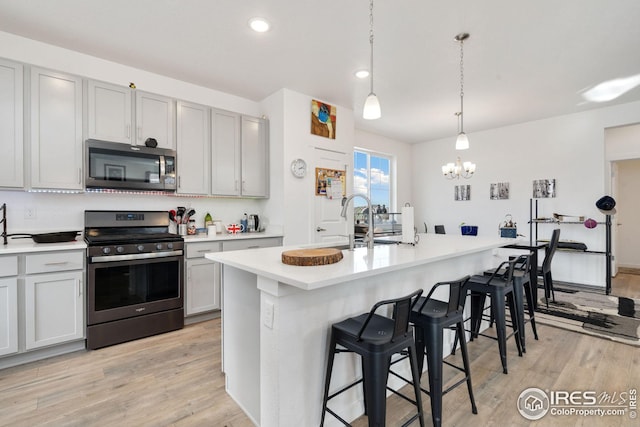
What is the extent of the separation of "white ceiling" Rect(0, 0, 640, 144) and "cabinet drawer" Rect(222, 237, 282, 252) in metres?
1.95

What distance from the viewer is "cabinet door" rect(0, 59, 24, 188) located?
2475 mm

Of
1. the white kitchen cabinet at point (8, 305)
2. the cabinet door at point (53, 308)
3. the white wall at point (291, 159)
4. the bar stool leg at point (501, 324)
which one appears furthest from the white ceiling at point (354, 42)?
the bar stool leg at point (501, 324)

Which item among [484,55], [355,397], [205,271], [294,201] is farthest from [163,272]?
[484,55]

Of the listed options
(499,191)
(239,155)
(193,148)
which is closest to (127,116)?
(193,148)

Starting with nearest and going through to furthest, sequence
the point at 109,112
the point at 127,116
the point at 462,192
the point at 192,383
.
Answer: the point at 192,383
the point at 109,112
the point at 127,116
the point at 462,192

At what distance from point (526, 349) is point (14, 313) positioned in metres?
4.26

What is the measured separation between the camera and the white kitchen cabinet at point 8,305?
228 centimetres

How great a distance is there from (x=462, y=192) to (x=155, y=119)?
5635 millimetres

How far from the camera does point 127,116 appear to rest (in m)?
3.06

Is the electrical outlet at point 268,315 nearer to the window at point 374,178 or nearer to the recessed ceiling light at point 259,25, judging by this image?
the recessed ceiling light at point 259,25

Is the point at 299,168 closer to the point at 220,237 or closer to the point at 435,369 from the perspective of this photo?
the point at 220,237

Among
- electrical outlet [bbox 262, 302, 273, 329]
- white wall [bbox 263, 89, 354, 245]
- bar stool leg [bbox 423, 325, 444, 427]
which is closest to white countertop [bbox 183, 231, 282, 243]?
white wall [bbox 263, 89, 354, 245]

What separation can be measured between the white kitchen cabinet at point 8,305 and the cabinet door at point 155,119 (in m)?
1.49

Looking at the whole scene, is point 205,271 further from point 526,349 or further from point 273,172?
point 526,349
